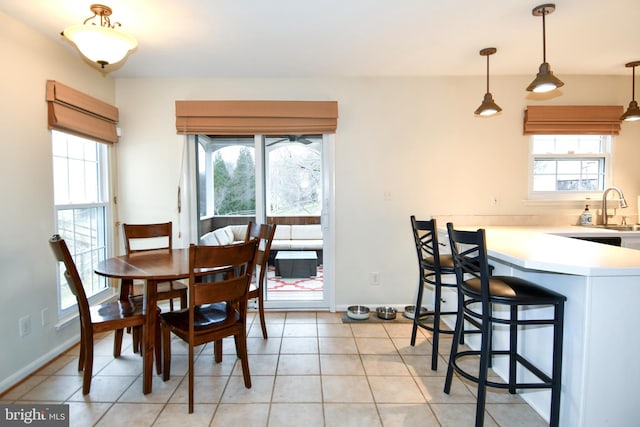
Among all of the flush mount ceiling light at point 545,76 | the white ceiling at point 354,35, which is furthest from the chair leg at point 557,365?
the white ceiling at point 354,35

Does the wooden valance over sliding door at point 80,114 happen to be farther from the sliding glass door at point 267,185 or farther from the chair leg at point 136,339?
the chair leg at point 136,339

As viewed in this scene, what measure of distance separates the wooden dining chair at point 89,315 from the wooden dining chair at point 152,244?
22cm

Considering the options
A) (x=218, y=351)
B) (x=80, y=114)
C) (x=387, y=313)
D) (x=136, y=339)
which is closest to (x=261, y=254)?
(x=218, y=351)

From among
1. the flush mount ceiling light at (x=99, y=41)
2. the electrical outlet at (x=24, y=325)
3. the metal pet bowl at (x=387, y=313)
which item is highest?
the flush mount ceiling light at (x=99, y=41)

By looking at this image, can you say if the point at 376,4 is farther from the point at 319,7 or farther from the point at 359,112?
the point at 359,112

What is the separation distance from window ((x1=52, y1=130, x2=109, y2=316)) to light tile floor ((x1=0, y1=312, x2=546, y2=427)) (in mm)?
572

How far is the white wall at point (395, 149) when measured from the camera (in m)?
3.47

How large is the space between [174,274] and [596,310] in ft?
7.09

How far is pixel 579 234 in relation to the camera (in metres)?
2.95

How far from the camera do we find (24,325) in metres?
2.35

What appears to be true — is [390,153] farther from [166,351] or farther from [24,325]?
[24,325]

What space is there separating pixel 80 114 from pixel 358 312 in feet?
9.72

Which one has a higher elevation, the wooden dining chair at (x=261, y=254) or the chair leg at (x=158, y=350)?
the wooden dining chair at (x=261, y=254)

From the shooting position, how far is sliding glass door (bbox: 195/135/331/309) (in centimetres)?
361
